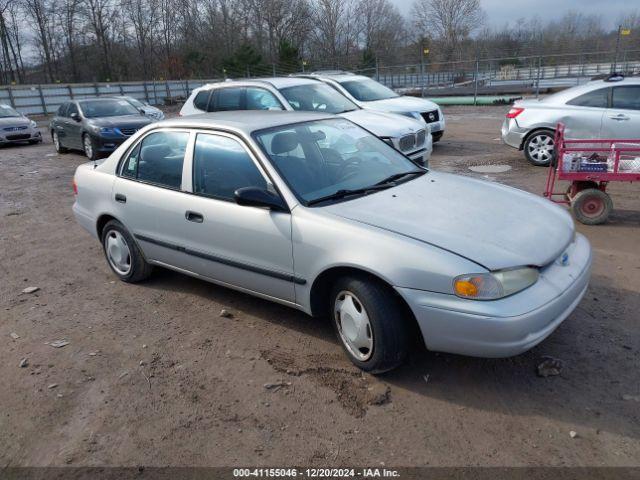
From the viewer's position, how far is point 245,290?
409 cm

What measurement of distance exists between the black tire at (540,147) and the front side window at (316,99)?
3.29 metres

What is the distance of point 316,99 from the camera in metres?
9.99

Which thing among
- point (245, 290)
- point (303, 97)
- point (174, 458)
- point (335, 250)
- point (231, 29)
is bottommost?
point (174, 458)

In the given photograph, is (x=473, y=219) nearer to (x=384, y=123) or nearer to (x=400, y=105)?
(x=384, y=123)

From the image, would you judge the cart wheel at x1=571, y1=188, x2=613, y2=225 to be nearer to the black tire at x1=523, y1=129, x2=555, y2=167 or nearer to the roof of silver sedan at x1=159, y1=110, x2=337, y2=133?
the roof of silver sedan at x1=159, y1=110, x2=337, y2=133

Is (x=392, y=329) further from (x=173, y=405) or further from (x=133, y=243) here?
(x=133, y=243)

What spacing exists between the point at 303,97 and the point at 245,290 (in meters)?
6.51

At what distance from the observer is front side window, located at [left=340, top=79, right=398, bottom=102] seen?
11759mm

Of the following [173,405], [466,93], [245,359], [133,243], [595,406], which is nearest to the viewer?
[595,406]

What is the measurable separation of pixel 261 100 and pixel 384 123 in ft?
7.79

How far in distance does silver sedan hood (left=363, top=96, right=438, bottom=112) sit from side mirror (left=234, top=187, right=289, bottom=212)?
25.7 ft

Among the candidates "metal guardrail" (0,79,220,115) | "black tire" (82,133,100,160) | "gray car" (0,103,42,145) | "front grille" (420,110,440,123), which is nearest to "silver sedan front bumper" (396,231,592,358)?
"front grille" (420,110,440,123)

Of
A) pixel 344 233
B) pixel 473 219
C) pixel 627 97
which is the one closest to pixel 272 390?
pixel 344 233

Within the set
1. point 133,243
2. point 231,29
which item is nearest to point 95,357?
point 133,243
